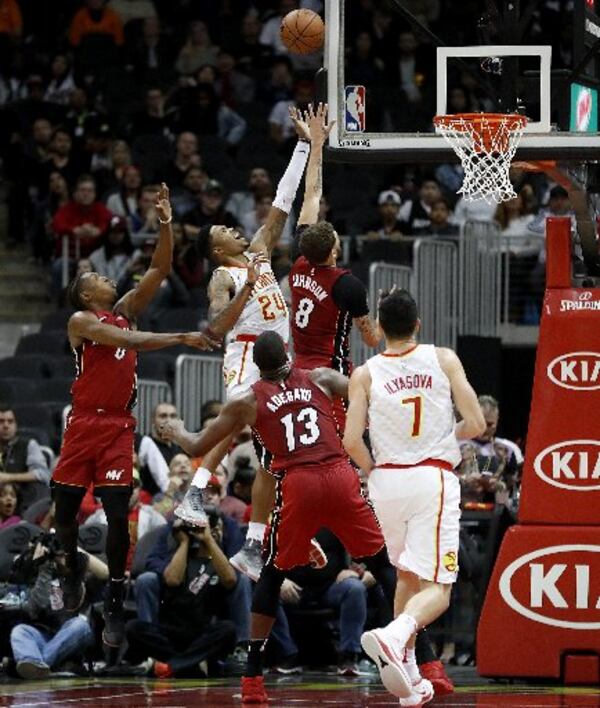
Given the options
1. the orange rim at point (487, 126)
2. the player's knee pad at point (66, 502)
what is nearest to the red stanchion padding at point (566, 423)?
the orange rim at point (487, 126)

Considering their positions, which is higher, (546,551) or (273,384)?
(273,384)

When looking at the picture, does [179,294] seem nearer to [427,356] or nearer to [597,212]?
[597,212]

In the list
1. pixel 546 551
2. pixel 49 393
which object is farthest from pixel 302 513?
pixel 49 393

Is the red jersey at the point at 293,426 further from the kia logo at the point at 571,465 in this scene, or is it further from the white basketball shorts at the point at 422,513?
the kia logo at the point at 571,465

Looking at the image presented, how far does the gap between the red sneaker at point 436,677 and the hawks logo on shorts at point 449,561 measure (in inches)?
28.9

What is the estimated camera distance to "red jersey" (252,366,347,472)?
12.2 meters

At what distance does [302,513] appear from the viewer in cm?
1210

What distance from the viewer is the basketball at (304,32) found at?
13.6 metres

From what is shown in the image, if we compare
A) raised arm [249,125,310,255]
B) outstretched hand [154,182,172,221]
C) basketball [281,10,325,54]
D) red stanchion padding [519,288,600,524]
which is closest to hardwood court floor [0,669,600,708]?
red stanchion padding [519,288,600,524]

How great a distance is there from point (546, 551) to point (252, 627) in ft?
7.20

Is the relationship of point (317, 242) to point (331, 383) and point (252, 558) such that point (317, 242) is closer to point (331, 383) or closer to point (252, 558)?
point (331, 383)

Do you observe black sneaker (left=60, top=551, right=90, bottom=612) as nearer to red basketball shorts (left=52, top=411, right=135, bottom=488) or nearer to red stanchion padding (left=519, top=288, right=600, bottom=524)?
red basketball shorts (left=52, top=411, right=135, bottom=488)

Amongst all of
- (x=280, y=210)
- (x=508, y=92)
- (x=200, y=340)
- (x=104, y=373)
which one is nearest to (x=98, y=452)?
(x=104, y=373)

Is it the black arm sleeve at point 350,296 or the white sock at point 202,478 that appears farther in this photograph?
the white sock at point 202,478
